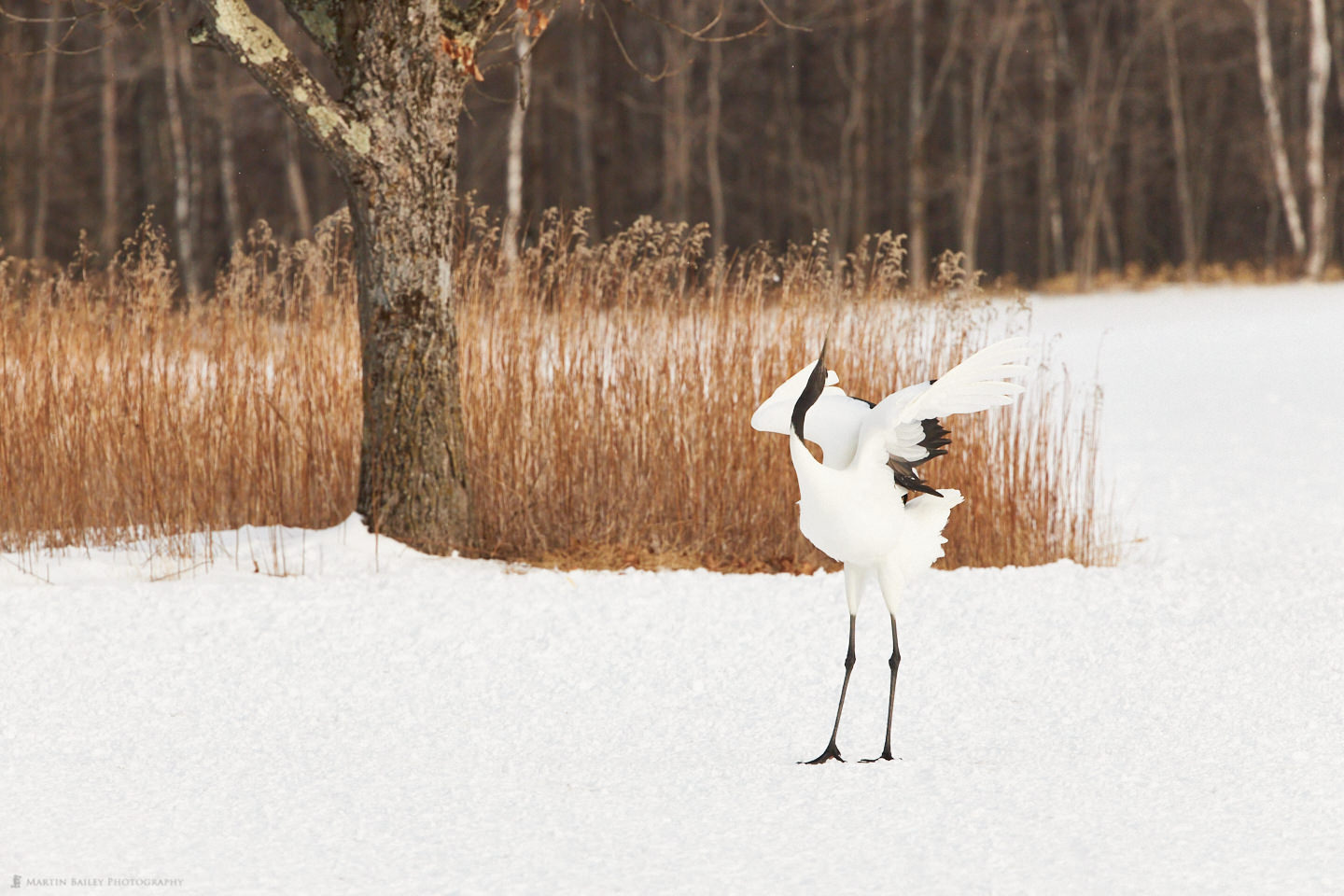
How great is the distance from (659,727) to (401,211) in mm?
2450

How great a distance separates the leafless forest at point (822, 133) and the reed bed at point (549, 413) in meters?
9.73

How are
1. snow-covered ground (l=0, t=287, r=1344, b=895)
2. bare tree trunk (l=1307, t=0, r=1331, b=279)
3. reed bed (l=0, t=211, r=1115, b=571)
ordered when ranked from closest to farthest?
snow-covered ground (l=0, t=287, r=1344, b=895) → reed bed (l=0, t=211, r=1115, b=571) → bare tree trunk (l=1307, t=0, r=1331, b=279)

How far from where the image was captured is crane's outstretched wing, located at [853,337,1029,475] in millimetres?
2342

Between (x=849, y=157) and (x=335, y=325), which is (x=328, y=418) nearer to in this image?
(x=335, y=325)

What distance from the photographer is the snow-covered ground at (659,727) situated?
101 inches

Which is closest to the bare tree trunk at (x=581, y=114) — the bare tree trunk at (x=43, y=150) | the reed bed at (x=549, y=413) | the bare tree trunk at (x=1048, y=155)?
the bare tree trunk at (x=1048, y=155)

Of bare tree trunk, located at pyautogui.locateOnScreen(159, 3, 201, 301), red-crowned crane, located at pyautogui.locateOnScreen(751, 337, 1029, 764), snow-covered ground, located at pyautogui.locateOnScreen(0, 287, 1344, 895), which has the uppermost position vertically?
bare tree trunk, located at pyautogui.locateOnScreen(159, 3, 201, 301)

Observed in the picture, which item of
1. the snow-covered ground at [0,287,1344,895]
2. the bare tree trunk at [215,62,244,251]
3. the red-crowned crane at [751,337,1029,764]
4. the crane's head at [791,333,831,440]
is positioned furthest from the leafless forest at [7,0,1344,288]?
the crane's head at [791,333,831,440]

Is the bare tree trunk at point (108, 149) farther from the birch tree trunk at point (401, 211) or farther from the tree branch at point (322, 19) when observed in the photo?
the birch tree trunk at point (401, 211)

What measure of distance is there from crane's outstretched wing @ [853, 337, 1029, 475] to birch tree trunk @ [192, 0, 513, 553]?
287 cm

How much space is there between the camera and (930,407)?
2406mm

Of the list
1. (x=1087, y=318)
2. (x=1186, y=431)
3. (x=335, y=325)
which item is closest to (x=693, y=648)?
(x=335, y=325)

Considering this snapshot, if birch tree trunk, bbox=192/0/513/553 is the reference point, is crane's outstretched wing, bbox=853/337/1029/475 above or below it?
below

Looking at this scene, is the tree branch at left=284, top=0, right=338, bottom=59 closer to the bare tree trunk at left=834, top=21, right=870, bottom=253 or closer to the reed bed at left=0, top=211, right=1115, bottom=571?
the reed bed at left=0, top=211, right=1115, bottom=571
